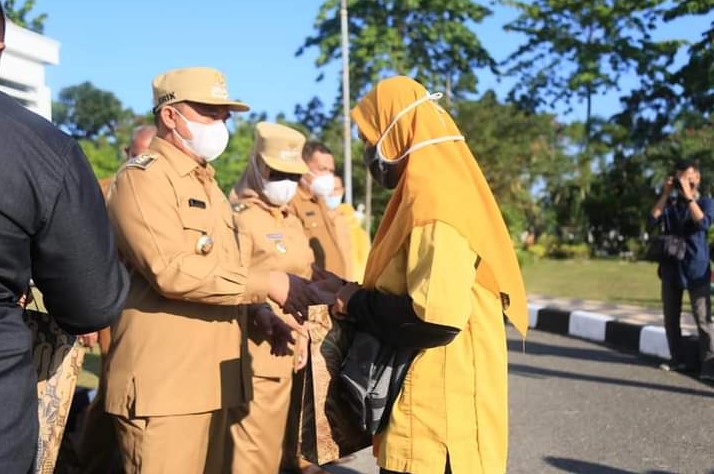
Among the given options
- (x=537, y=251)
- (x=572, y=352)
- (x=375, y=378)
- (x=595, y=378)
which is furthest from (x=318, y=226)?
(x=537, y=251)

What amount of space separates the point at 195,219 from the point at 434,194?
0.93 meters

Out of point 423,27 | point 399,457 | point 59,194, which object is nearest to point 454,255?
point 399,457

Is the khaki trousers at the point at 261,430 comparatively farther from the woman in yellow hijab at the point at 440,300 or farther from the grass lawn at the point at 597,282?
the grass lawn at the point at 597,282

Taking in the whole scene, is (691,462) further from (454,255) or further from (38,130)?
(38,130)

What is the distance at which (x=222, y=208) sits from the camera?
282 cm

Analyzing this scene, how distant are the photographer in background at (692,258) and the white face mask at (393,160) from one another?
442 centimetres

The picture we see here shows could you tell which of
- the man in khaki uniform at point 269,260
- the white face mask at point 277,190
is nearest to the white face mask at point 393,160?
the man in khaki uniform at point 269,260

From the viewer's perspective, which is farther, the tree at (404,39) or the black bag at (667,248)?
the tree at (404,39)

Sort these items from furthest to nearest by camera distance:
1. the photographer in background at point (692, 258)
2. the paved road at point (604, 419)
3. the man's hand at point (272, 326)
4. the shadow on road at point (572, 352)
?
the shadow on road at point (572, 352) < the photographer in background at point (692, 258) < the paved road at point (604, 419) < the man's hand at point (272, 326)

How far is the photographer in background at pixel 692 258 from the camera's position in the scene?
6055 millimetres

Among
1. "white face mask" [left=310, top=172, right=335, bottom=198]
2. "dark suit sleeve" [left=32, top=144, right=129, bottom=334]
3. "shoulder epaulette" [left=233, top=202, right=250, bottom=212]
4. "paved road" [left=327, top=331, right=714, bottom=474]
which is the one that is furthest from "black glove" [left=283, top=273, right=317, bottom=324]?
"white face mask" [left=310, top=172, right=335, bottom=198]

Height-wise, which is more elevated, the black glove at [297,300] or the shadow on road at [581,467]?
the black glove at [297,300]

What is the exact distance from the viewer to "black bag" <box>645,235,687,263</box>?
610cm

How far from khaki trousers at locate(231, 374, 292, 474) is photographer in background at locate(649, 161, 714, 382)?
396cm
